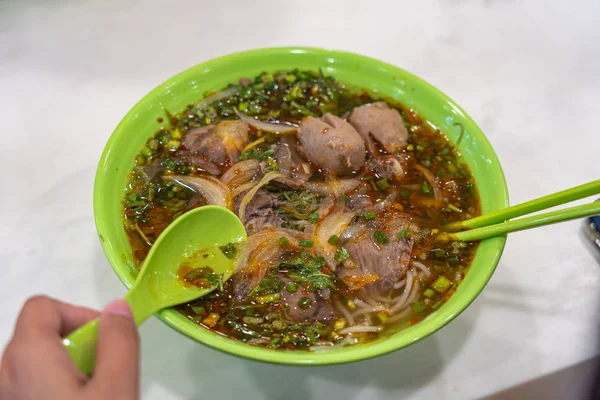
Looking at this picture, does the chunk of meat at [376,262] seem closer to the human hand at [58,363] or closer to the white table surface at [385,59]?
the white table surface at [385,59]

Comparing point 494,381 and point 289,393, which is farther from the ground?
point 494,381

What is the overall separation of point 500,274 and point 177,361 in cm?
149

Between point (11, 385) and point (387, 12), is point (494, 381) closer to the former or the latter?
point (11, 385)

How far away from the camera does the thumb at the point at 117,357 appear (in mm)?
887

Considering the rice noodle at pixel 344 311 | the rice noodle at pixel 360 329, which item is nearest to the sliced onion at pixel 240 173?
the rice noodle at pixel 344 311

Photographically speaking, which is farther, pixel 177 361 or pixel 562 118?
pixel 562 118

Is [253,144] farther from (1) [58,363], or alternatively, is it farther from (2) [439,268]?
(1) [58,363]

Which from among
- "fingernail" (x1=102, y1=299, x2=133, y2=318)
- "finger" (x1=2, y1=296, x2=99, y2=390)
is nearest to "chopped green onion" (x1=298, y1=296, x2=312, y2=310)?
"fingernail" (x1=102, y1=299, x2=133, y2=318)

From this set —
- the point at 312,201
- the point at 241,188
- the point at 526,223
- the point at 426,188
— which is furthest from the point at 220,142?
the point at 526,223

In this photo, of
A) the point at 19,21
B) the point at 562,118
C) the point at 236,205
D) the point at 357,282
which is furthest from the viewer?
the point at 19,21

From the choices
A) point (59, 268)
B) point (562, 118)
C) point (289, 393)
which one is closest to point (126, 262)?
point (59, 268)

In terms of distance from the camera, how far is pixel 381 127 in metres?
2.15

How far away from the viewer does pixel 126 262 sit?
1.61 m

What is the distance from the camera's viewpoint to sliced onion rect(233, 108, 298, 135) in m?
2.23
